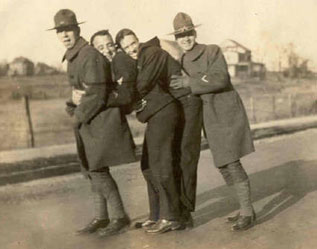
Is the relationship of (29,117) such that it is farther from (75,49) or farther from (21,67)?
(75,49)

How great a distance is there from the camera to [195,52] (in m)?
4.63

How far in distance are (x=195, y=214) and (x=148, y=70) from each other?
1.29m

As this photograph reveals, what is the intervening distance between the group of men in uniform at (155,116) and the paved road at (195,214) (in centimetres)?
11

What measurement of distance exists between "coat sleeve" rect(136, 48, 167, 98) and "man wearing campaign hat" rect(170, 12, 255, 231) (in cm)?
19

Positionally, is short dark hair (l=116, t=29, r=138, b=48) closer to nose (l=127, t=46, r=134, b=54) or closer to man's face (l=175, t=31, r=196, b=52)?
nose (l=127, t=46, r=134, b=54)

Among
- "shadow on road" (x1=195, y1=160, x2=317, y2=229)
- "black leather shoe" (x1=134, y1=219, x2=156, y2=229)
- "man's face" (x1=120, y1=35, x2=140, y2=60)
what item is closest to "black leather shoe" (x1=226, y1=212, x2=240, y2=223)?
"shadow on road" (x1=195, y1=160, x2=317, y2=229)

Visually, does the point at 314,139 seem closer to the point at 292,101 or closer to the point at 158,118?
the point at 292,101

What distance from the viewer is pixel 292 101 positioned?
534 centimetres

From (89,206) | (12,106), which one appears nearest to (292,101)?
(89,206)

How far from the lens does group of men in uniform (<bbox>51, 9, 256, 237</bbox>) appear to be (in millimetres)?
4457

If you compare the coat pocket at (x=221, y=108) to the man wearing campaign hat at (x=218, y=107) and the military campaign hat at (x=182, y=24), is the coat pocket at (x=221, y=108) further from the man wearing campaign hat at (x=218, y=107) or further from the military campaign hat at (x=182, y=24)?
the military campaign hat at (x=182, y=24)

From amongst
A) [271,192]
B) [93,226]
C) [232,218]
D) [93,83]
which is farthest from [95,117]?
[271,192]

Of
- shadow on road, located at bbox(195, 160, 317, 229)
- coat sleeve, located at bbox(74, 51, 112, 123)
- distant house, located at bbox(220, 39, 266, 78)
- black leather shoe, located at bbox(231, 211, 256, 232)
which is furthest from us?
shadow on road, located at bbox(195, 160, 317, 229)

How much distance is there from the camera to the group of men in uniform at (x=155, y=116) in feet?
14.6
